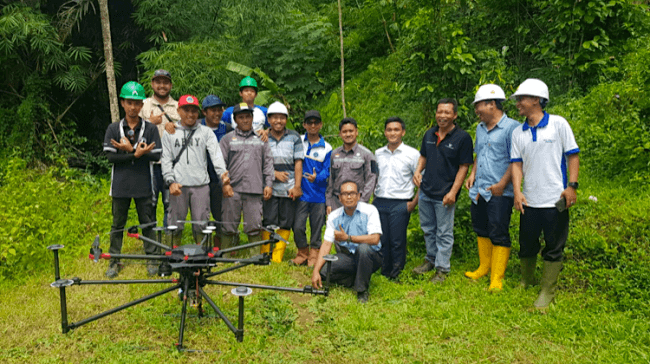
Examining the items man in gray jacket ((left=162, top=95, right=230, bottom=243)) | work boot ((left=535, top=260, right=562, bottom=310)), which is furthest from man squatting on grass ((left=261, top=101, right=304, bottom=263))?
work boot ((left=535, top=260, right=562, bottom=310))

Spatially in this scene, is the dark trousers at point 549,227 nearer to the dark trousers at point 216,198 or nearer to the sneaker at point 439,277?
the sneaker at point 439,277

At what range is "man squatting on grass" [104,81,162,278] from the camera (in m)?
4.73

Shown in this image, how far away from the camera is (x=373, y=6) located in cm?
1264

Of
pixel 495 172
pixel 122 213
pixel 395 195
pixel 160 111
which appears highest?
pixel 160 111

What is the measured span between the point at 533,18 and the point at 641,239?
5.69m

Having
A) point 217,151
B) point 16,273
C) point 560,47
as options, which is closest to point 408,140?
point 560,47

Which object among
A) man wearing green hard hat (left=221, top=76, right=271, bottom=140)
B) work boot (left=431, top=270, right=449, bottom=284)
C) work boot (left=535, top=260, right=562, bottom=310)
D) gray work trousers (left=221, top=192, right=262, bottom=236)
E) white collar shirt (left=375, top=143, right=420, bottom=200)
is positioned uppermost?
man wearing green hard hat (left=221, top=76, right=271, bottom=140)

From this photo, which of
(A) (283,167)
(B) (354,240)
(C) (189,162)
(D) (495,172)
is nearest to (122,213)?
(C) (189,162)

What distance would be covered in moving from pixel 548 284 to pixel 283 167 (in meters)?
2.97

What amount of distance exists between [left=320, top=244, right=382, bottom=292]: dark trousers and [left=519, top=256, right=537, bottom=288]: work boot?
4.51 feet

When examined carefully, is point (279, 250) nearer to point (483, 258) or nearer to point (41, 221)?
point (483, 258)

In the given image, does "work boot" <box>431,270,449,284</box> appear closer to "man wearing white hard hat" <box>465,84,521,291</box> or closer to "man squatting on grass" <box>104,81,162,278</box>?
"man wearing white hard hat" <box>465,84,521,291</box>

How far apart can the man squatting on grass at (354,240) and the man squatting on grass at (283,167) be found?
3.02 ft

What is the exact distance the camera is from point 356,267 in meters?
4.69
